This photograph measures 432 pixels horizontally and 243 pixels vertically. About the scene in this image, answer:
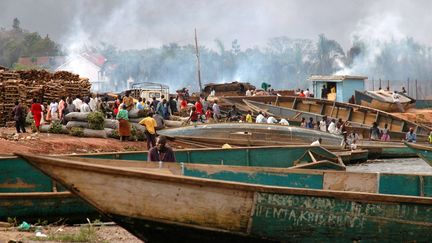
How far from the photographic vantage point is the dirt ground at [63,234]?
13.8m

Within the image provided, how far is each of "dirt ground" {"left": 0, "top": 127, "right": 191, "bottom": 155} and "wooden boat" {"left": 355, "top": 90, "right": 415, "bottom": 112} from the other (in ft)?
65.3

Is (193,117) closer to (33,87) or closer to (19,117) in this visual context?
(33,87)

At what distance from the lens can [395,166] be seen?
1288 inches

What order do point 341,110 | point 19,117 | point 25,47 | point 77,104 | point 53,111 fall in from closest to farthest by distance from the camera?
point 19,117, point 53,111, point 77,104, point 341,110, point 25,47

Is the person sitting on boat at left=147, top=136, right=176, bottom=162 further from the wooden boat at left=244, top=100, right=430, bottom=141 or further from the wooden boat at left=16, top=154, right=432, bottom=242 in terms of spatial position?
the wooden boat at left=244, top=100, right=430, bottom=141

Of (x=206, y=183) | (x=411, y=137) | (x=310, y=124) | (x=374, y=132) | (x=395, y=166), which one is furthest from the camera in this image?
(x=374, y=132)

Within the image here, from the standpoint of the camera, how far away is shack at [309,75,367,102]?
48.2 metres

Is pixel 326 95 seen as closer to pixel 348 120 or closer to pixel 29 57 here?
pixel 348 120

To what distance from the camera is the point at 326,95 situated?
Result: 48.9 meters

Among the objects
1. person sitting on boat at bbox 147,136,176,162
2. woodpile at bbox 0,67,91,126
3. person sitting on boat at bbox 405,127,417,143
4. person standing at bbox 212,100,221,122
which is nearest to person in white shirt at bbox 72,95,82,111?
woodpile at bbox 0,67,91,126

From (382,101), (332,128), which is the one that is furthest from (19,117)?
(382,101)

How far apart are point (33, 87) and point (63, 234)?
21.1m

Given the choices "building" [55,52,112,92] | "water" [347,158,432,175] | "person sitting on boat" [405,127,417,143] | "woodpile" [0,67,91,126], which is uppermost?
"building" [55,52,112,92]

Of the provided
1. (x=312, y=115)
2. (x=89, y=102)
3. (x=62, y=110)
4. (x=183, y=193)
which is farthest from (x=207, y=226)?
(x=312, y=115)
